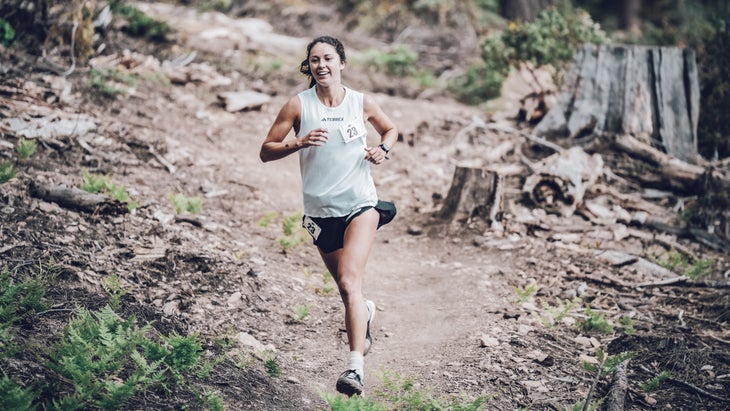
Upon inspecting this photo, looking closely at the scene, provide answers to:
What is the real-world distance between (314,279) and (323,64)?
2.64m

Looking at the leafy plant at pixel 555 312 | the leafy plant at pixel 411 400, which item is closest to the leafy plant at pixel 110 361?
the leafy plant at pixel 411 400

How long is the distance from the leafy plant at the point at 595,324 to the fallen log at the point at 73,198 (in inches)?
174

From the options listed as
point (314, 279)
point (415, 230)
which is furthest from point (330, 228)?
point (415, 230)

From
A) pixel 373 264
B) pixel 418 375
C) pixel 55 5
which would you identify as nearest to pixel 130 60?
pixel 55 5

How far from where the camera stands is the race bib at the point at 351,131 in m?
4.34

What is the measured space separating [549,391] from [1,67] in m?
7.78

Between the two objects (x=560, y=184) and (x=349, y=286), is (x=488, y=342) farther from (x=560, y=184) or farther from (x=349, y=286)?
(x=560, y=184)

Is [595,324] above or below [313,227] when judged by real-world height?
below

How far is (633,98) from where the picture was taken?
9578mm

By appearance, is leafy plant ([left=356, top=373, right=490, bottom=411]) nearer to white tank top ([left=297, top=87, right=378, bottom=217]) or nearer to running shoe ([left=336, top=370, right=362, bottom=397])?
running shoe ([left=336, top=370, right=362, bottom=397])

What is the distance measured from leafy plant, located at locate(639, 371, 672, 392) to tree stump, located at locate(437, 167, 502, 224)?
130 inches

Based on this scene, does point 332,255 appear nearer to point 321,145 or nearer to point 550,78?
point 321,145

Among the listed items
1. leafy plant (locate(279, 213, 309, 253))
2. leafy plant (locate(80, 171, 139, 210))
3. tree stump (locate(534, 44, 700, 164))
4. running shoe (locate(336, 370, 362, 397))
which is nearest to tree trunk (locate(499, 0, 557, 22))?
tree stump (locate(534, 44, 700, 164))

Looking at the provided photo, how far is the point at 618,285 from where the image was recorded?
645 centimetres
